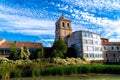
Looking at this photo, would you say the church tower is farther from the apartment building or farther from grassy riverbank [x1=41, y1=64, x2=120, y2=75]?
grassy riverbank [x1=41, y1=64, x2=120, y2=75]

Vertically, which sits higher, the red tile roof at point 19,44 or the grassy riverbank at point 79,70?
the red tile roof at point 19,44

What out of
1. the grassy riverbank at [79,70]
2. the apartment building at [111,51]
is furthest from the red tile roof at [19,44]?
the grassy riverbank at [79,70]

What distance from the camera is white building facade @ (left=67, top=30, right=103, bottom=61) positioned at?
57.9 meters

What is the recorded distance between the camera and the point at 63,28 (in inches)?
2798

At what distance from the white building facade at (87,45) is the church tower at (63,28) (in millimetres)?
7492

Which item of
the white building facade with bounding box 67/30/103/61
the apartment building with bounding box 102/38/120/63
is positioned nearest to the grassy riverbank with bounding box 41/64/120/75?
the white building facade with bounding box 67/30/103/61

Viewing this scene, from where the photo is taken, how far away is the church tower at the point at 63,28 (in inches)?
2783

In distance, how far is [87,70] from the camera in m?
35.1

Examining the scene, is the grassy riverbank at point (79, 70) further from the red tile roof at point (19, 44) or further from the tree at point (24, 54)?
the red tile roof at point (19, 44)

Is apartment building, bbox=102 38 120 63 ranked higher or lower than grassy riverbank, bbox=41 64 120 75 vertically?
higher

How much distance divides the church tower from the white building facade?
749 centimetres

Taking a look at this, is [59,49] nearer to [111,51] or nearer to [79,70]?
[79,70]

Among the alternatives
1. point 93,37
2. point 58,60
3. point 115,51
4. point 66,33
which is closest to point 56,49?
point 58,60

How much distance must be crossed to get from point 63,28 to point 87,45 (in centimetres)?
1503
